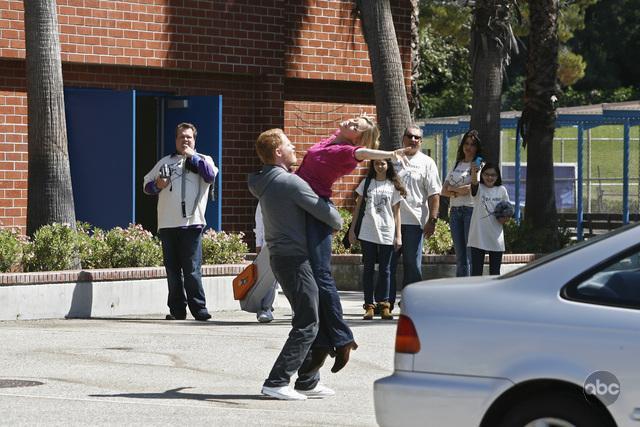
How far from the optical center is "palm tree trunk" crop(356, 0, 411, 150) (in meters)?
19.1

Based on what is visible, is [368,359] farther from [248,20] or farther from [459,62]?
[459,62]

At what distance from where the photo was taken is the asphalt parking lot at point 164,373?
28.8 feet

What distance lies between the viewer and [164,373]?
10.6 m

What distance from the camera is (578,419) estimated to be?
6324mm

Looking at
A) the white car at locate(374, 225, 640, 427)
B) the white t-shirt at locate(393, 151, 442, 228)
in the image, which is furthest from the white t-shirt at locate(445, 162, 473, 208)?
the white car at locate(374, 225, 640, 427)

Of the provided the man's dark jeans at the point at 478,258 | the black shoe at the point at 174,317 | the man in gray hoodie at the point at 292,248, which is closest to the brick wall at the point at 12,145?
the black shoe at the point at 174,317

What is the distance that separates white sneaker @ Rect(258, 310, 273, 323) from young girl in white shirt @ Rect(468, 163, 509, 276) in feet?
6.91

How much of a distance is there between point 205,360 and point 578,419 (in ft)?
17.6

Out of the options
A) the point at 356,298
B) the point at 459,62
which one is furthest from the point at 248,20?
the point at 459,62

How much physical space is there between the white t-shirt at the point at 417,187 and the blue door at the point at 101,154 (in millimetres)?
5639

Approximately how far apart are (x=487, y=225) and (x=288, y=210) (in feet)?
19.1

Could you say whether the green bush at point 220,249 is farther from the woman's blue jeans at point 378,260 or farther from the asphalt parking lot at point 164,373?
the woman's blue jeans at point 378,260

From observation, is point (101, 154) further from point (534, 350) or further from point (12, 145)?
point (534, 350)

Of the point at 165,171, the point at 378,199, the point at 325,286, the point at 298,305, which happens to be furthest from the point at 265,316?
the point at 298,305
